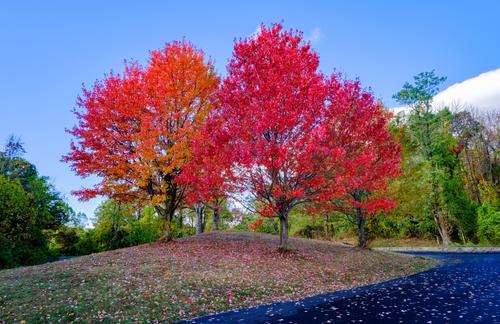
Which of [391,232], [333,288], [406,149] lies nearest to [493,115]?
[406,149]

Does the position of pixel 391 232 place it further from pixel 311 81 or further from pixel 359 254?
pixel 311 81

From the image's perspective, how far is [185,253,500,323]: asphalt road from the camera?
10766mm

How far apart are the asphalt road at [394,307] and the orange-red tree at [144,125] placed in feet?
44.2

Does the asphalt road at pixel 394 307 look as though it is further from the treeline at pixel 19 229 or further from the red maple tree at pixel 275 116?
the treeline at pixel 19 229

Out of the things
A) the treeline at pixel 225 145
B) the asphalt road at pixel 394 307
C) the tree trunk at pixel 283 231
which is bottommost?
the asphalt road at pixel 394 307

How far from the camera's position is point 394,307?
12.2m

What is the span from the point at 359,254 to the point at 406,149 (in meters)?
24.6

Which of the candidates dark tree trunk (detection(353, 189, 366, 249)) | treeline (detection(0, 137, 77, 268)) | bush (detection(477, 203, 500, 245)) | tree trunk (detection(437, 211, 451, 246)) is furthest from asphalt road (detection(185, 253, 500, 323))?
tree trunk (detection(437, 211, 451, 246))

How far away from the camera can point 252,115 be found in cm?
1972

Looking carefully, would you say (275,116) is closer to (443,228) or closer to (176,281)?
(176,281)

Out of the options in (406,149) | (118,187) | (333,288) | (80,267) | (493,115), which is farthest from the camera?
(493,115)

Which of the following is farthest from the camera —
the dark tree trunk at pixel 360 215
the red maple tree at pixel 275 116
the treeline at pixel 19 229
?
the dark tree trunk at pixel 360 215

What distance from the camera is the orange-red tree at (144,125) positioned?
922 inches

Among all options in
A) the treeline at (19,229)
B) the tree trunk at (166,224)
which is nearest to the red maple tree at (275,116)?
the tree trunk at (166,224)
